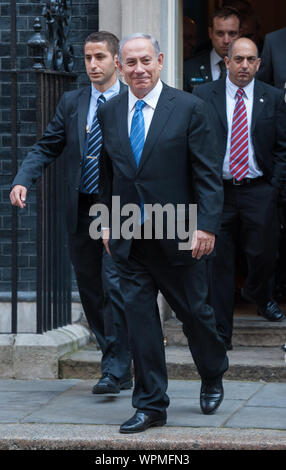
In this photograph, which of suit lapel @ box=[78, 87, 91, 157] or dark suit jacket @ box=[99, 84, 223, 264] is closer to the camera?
dark suit jacket @ box=[99, 84, 223, 264]

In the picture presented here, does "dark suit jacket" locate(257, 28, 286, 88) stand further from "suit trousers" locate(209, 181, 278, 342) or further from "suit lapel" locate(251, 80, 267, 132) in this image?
"suit trousers" locate(209, 181, 278, 342)

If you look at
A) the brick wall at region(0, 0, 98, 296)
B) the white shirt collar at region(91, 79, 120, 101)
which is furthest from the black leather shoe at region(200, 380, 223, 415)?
the brick wall at region(0, 0, 98, 296)

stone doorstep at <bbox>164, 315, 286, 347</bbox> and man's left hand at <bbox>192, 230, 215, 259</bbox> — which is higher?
man's left hand at <bbox>192, 230, 215, 259</bbox>

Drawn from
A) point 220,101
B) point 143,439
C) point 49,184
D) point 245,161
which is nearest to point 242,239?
point 245,161

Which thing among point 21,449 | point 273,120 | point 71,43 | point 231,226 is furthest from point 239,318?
point 21,449

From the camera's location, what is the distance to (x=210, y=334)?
6.28m

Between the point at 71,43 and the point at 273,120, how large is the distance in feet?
5.89

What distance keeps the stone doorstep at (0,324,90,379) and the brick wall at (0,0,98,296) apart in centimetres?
89

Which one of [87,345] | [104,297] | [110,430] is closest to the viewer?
[110,430]

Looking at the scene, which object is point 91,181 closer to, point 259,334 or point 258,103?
point 258,103

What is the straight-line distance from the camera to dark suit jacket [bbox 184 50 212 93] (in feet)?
28.6

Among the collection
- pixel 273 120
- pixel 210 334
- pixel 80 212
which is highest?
pixel 273 120
